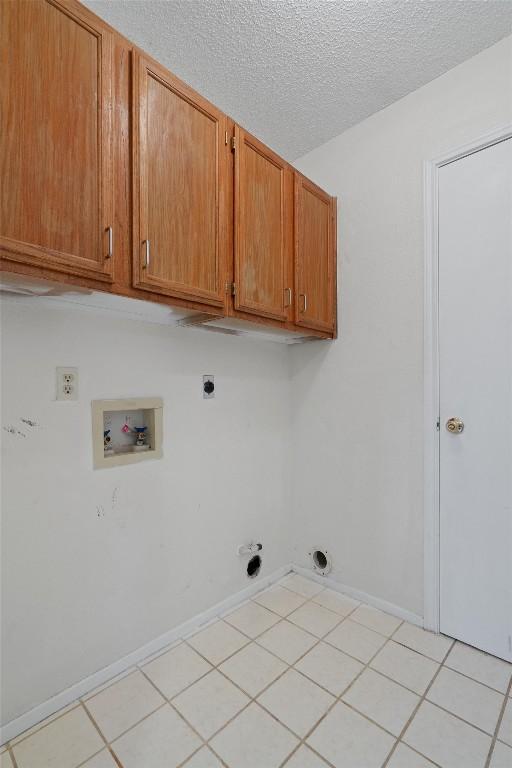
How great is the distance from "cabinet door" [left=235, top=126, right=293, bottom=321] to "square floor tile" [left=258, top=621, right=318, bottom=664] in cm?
141

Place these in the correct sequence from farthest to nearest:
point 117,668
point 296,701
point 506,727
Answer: point 117,668, point 296,701, point 506,727

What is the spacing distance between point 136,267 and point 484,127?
1.54 metres

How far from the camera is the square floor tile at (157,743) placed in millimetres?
1092

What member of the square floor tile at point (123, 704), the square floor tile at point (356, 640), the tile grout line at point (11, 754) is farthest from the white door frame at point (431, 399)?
the tile grout line at point (11, 754)

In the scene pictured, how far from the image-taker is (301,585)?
6.81 ft

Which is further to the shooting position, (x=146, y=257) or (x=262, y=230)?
(x=262, y=230)

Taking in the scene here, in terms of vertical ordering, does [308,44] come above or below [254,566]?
above

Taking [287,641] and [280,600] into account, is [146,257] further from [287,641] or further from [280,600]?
[280,600]

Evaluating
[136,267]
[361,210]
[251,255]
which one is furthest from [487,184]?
[136,267]

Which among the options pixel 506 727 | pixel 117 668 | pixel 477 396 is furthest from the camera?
pixel 477 396

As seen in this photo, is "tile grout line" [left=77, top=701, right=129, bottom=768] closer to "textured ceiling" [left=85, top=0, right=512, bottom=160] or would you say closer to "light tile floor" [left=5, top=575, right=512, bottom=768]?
"light tile floor" [left=5, top=575, right=512, bottom=768]

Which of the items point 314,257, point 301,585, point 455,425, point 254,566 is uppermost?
point 314,257

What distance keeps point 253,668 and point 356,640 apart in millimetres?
478

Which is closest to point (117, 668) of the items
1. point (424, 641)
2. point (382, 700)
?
point (382, 700)
